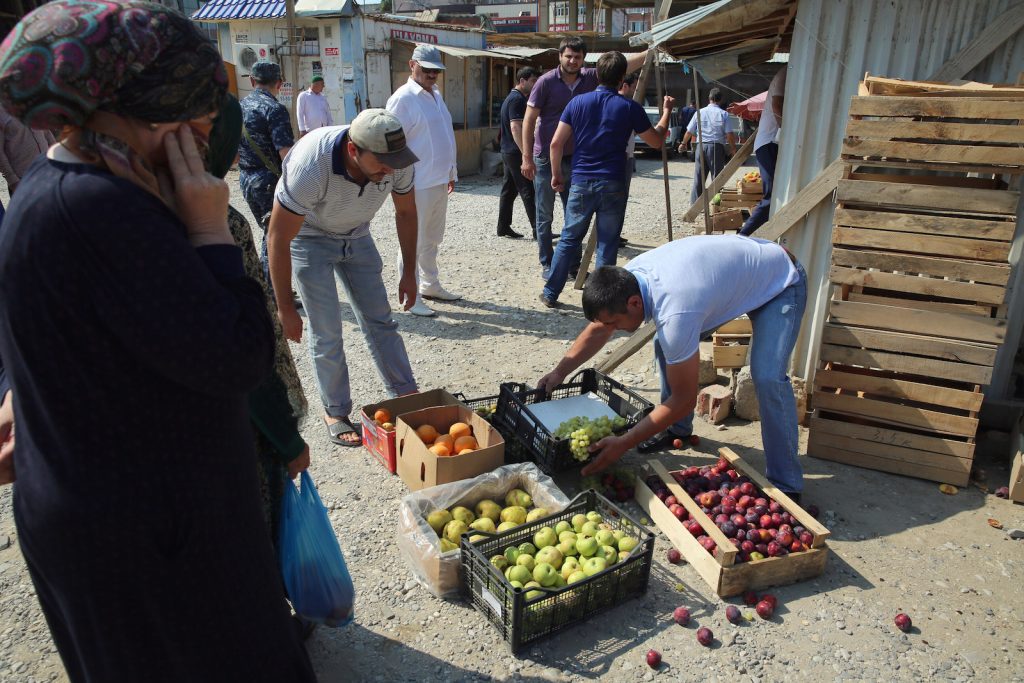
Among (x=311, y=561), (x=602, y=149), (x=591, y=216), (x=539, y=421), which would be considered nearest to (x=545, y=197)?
(x=591, y=216)

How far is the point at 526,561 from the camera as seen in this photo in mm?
3027

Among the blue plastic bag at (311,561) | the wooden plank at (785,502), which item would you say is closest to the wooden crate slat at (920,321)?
the wooden plank at (785,502)

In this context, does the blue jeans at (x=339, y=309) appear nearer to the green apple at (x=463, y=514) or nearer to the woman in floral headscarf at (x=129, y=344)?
the green apple at (x=463, y=514)

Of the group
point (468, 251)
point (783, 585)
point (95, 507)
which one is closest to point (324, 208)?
point (95, 507)

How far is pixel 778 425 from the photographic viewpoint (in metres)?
3.78

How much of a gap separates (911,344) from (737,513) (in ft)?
4.84

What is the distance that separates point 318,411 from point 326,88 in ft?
44.6

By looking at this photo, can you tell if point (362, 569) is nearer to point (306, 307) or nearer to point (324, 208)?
point (306, 307)

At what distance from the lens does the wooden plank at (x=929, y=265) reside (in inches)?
150

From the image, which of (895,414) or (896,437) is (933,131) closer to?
(895,414)

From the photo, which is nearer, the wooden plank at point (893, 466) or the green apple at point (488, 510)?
the green apple at point (488, 510)

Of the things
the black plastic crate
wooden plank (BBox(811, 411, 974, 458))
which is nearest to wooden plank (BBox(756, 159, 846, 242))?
wooden plank (BBox(811, 411, 974, 458))

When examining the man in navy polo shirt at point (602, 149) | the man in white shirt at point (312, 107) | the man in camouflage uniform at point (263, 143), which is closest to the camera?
the man in camouflage uniform at point (263, 143)

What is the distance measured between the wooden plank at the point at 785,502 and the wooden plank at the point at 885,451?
2.23ft
